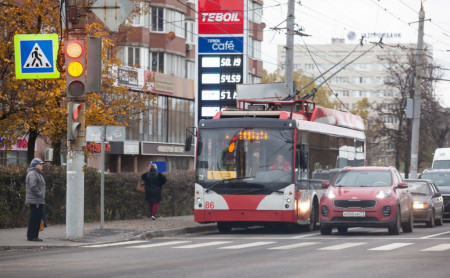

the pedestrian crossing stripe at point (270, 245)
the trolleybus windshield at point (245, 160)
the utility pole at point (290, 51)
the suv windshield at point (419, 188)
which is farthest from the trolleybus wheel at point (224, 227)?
the utility pole at point (290, 51)

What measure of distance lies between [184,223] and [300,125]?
4726 millimetres

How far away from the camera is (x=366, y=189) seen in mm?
25188

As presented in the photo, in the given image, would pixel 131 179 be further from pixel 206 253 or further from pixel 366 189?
pixel 206 253

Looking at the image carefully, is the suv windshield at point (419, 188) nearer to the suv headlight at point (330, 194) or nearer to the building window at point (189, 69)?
the suv headlight at point (330, 194)

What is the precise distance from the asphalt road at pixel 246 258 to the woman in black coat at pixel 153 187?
6746 millimetres

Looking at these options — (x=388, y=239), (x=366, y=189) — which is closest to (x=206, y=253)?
(x=388, y=239)

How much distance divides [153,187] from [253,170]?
6.02 m

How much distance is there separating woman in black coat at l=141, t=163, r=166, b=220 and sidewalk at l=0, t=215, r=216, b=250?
49 centimetres

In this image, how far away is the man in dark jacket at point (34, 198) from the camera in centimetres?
2189

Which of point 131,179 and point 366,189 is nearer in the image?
point 366,189

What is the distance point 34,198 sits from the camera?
2206 centimetres

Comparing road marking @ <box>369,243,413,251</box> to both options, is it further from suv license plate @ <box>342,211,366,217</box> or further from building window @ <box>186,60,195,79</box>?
building window @ <box>186,60,195,79</box>

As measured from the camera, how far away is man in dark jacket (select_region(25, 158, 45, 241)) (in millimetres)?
21891

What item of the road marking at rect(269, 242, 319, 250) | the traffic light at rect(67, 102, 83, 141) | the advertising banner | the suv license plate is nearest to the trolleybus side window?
the suv license plate
